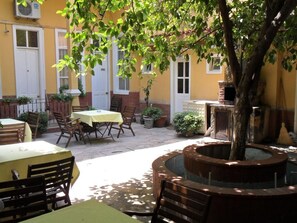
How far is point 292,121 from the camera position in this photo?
8812mm

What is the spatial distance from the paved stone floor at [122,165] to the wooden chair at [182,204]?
1.51m

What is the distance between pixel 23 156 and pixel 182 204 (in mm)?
2252

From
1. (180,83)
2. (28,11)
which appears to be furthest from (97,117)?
(28,11)

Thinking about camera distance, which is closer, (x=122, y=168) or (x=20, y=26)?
(x=122, y=168)

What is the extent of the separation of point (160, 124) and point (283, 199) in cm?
820

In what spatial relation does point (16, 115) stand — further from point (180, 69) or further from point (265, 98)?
point (265, 98)

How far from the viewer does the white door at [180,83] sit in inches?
444

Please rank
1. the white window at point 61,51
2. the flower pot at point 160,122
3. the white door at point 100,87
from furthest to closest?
1. the white door at point 100,87
2. the white window at point 61,51
3. the flower pot at point 160,122

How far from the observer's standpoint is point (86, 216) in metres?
2.41

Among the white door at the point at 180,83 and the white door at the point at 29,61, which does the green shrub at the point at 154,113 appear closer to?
the white door at the point at 180,83

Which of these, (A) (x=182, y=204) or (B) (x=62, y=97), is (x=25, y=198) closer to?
(A) (x=182, y=204)

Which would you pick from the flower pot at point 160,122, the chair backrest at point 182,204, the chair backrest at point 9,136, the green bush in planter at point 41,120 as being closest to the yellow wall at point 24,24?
the green bush in planter at point 41,120

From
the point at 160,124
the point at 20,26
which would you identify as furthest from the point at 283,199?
the point at 20,26

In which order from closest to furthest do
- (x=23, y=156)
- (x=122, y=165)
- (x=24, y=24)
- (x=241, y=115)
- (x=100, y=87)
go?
1. (x=23, y=156)
2. (x=241, y=115)
3. (x=122, y=165)
4. (x=24, y=24)
5. (x=100, y=87)
